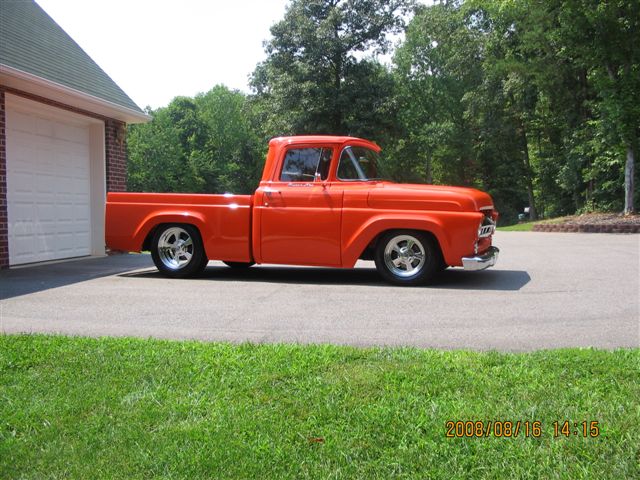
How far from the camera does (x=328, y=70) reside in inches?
1398

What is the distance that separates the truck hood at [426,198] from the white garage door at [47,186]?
6.66 m

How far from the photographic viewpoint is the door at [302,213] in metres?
8.27

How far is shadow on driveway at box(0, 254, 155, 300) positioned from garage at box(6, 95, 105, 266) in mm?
536

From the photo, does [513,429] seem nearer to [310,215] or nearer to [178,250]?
[310,215]

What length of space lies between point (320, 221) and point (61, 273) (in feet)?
14.8

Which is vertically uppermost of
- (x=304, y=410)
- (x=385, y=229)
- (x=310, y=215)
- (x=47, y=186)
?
(x=47, y=186)

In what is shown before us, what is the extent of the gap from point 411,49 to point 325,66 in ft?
57.7

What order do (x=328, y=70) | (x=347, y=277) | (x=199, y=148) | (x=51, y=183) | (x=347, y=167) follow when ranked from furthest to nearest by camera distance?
(x=199, y=148) < (x=328, y=70) < (x=51, y=183) < (x=347, y=277) < (x=347, y=167)

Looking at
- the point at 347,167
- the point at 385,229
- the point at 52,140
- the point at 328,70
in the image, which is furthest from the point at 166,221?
the point at 328,70

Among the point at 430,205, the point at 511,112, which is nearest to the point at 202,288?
the point at 430,205

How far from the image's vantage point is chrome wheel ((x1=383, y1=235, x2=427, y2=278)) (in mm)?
8109

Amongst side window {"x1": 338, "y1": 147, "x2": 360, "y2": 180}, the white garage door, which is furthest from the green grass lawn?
the white garage door

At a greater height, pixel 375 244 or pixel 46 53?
pixel 46 53

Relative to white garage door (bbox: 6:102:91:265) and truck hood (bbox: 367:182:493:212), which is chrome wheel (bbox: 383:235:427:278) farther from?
white garage door (bbox: 6:102:91:265)
